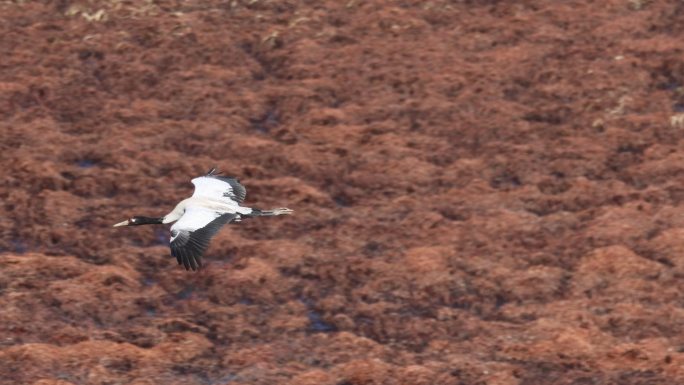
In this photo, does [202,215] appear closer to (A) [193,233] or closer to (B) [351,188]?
(A) [193,233]

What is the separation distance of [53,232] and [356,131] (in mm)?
5797

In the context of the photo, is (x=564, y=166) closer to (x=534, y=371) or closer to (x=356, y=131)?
(x=356, y=131)

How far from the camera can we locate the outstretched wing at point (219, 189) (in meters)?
15.4

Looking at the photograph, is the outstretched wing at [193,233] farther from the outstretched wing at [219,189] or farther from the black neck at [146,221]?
the black neck at [146,221]

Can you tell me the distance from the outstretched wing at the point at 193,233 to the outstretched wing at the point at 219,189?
952 mm

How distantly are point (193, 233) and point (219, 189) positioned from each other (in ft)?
6.97

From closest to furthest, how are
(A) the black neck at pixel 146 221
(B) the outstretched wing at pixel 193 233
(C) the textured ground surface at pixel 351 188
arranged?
(B) the outstretched wing at pixel 193 233, (C) the textured ground surface at pixel 351 188, (A) the black neck at pixel 146 221

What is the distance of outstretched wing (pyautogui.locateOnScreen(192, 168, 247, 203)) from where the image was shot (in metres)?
15.4

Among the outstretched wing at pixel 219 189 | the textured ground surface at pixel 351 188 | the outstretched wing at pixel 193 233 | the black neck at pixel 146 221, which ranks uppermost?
the outstretched wing at pixel 193 233

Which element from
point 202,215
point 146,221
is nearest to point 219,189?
point 146,221

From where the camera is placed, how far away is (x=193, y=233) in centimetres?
1361

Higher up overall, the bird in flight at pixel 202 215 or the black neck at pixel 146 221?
the bird in flight at pixel 202 215

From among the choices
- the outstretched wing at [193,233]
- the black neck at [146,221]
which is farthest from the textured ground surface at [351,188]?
the outstretched wing at [193,233]

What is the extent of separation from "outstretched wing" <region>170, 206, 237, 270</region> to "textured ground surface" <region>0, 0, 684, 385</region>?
4.71 ft
